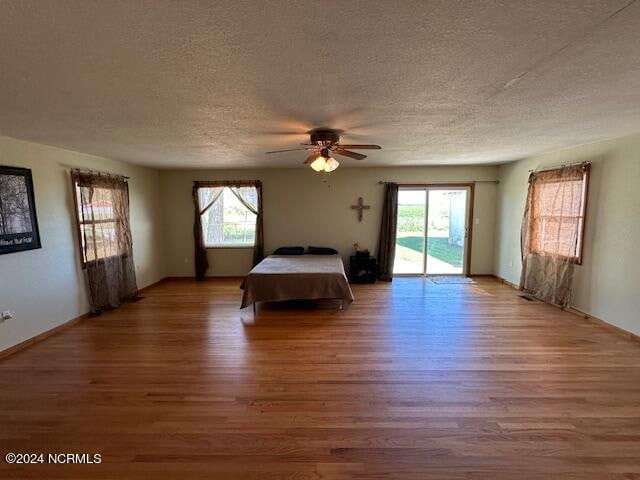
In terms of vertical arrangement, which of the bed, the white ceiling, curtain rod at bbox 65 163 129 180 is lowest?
the bed

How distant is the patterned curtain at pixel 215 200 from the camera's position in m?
5.95

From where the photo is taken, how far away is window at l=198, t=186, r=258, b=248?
6.03 meters

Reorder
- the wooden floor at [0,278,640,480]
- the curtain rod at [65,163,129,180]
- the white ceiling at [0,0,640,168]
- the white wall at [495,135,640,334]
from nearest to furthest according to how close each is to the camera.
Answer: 1. the white ceiling at [0,0,640,168]
2. the wooden floor at [0,278,640,480]
3. the white wall at [495,135,640,334]
4. the curtain rod at [65,163,129,180]

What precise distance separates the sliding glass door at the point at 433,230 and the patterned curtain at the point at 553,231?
132 centimetres

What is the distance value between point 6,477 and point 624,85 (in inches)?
173

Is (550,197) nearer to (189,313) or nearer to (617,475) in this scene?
(617,475)

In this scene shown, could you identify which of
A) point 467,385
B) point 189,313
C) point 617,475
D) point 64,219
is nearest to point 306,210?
point 189,313

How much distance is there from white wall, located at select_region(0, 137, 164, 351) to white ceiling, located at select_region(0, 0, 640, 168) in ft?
1.85

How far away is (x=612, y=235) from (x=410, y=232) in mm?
3085

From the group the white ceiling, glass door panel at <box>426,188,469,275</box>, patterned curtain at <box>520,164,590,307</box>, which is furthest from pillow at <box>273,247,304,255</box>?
patterned curtain at <box>520,164,590,307</box>

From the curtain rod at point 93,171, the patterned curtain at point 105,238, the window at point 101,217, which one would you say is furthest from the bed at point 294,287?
the curtain rod at point 93,171

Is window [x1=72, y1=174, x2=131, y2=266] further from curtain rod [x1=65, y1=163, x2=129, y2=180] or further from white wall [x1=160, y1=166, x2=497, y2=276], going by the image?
white wall [x1=160, y1=166, x2=497, y2=276]

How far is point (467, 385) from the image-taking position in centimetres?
240

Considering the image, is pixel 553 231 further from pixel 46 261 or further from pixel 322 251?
pixel 46 261
